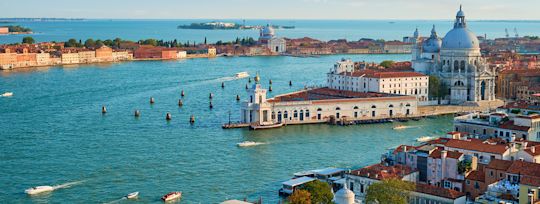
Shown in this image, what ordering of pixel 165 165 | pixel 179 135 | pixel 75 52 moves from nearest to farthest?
1. pixel 165 165
2. pixel 179 135
3. pixel 75 52

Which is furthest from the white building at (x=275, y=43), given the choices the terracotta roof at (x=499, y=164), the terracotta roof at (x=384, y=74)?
the terracotta roof at (x=499, y=164)

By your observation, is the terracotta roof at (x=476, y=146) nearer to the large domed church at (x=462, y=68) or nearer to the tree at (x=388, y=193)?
the tree at (x=388, y=193)

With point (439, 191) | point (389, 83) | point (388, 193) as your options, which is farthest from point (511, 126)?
point (389, 83)

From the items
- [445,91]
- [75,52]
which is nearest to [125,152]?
[445,91]

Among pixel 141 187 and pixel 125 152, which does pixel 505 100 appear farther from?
pixel 141 187

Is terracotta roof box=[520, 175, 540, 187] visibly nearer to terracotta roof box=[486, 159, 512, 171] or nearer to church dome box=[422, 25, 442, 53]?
terracotta roof box=[486, 159, 512, 171]

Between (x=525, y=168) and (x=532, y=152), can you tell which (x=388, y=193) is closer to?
(x=525, y=168)
